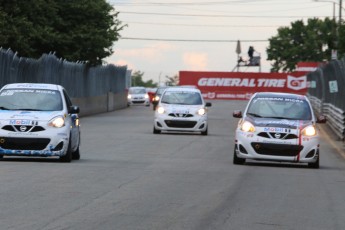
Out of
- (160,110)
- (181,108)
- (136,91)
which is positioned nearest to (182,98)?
(181,108)

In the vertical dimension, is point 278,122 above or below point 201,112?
above

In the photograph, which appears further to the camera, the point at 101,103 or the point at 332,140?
the point at 101,103

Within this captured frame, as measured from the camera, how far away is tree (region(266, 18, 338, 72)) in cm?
15425

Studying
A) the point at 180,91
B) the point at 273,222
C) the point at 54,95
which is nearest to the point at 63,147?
the point at 54,95

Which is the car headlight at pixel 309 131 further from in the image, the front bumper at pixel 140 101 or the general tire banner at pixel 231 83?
the general tire banner at pixel 231 83

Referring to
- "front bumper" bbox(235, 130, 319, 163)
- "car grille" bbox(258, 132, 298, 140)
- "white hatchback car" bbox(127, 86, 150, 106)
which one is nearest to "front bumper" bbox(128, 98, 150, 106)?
"white hatchback car" bbox(127, 86, 150, 106)

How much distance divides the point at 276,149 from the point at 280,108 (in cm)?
135

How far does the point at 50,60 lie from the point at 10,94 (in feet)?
84.9

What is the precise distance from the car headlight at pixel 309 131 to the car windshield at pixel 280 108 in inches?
24.8

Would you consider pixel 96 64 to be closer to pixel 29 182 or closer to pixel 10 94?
pixel 10 94

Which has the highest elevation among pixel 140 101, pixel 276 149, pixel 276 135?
pixel 276 135

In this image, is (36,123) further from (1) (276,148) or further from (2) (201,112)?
(2) (201,112)

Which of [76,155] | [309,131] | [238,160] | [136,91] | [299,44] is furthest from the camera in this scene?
[299,44]

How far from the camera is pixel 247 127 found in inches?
853
